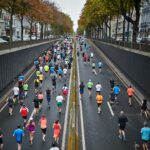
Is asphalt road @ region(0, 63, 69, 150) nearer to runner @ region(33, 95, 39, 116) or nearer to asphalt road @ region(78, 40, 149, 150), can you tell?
runner @ region(33, 95, 39, 116)

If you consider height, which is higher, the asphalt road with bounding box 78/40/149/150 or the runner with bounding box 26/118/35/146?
the runner with bounding box 26/118/35/146

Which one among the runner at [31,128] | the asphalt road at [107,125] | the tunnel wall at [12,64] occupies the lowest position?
the asphalt road at [107,125]

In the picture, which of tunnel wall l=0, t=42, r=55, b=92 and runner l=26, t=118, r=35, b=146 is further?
tunnel wall l=0, t=42, r=55, b=92

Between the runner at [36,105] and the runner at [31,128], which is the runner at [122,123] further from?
the runner at [36,105]

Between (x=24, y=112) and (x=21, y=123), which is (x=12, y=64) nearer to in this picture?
(x=21, y=123)

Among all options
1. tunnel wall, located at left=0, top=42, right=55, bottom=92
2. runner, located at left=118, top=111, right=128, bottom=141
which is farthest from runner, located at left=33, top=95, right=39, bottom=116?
tunnel wall, located at left=0, top=42, right=55, bottom=92

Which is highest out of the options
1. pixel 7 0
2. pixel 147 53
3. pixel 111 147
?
pixel 7 0

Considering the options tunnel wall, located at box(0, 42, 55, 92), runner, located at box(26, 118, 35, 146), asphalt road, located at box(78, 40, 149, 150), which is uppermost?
tunnel wall, located at box(0, 42, 55, 92)

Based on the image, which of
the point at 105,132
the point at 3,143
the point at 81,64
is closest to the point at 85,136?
the point at 105,132

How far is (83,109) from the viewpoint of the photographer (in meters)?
26.3

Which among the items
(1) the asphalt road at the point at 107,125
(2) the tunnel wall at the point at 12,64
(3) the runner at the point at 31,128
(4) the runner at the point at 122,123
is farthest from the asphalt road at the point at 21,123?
(4) the runner at the point at 122,123

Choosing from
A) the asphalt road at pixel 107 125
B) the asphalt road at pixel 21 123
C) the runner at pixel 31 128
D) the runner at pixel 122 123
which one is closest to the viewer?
the runner at pixel 31 128

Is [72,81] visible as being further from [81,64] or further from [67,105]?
[81,64]

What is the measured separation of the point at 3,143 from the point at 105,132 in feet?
21.3
